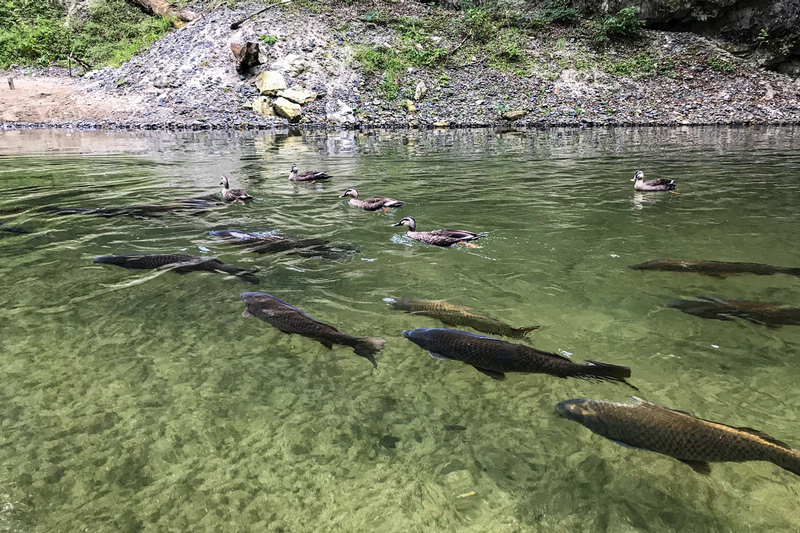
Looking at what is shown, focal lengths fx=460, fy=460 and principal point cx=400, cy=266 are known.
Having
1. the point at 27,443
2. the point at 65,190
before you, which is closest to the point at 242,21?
the point at 65,190

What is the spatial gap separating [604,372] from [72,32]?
48637mm

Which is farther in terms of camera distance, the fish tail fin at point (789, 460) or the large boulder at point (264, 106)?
the large boulder at point (264, 106)

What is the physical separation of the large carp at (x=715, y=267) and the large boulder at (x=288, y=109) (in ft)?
85.1

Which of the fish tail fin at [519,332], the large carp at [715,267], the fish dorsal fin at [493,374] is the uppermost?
the large carp at [715,267]

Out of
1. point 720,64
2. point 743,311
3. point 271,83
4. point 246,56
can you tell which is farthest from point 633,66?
point 743,311

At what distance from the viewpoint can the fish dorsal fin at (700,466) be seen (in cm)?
230

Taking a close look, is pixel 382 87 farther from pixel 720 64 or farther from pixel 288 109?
pixel 720 64

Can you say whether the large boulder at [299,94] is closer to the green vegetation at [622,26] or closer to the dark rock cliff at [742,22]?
the green vegetation at [622,26]

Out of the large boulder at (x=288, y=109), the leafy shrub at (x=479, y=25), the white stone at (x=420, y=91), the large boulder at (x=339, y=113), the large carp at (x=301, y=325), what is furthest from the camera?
the leafy shrub at (x=479, y=25)

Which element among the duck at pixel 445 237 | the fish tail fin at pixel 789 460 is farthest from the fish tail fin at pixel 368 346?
the duck at pixel 445 237

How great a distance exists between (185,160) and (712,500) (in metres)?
15.9

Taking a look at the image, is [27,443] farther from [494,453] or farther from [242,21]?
[242,21]

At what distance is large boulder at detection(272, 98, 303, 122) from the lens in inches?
1087

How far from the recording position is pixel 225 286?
15.6ft
